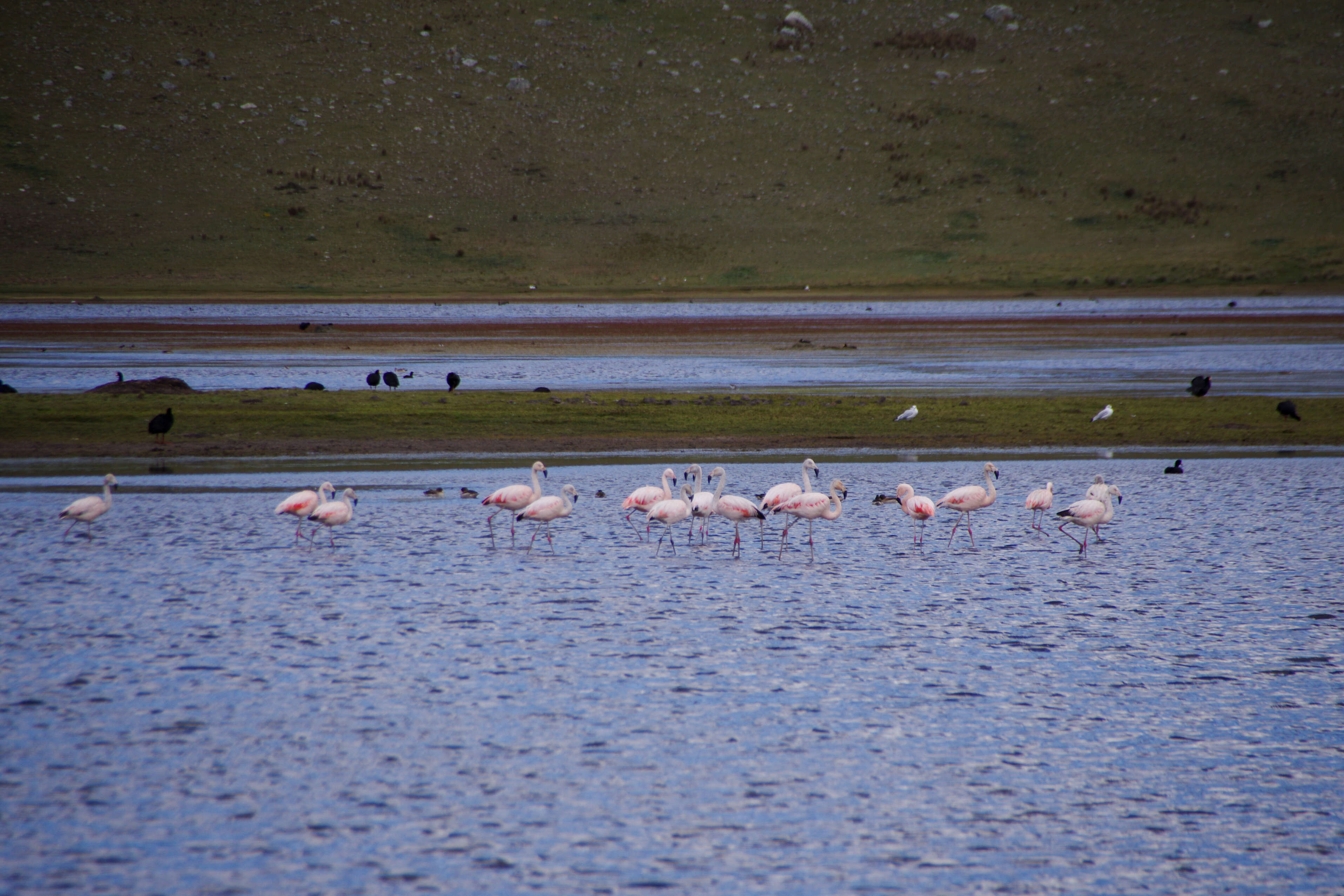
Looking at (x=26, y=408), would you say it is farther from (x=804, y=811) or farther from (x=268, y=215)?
(x=268, y=215)

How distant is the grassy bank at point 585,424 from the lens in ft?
79.2

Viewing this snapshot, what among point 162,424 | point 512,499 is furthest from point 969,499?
point 162,424

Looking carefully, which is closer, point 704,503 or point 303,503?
point 303,503

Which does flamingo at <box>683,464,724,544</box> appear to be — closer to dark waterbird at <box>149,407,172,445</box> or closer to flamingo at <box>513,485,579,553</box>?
flamingo at <box>513,485,579,553</box>

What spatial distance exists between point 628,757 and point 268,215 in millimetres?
83344

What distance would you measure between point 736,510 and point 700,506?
445 mm

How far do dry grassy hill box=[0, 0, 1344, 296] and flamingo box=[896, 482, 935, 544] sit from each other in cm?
6273

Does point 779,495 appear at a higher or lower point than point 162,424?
lower

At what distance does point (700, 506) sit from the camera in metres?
15.8

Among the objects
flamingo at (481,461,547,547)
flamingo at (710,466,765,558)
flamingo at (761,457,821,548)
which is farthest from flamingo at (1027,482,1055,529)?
flamingo at (481,461,547,547)

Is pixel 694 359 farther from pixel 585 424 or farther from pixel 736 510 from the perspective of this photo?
pixel 736 510

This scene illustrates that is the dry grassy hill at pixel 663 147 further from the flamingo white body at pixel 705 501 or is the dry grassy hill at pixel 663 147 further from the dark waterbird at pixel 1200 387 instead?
the flamingo white body at pixel 705 501

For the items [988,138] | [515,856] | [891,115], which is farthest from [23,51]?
[515,856]

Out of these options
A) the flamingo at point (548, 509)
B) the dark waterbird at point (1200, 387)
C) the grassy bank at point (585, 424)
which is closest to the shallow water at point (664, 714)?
the flamingo at point (548, 509)
